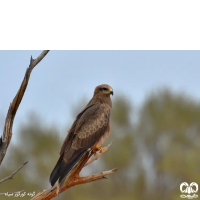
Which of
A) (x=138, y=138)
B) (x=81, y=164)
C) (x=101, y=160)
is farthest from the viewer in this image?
(x=138, y=138)

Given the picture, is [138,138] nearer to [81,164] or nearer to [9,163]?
[9,163]

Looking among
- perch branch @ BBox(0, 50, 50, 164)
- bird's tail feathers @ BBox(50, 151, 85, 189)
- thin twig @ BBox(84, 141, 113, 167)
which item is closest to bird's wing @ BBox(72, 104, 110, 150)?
thin twig @ BBox(84, 141, 113, 167)

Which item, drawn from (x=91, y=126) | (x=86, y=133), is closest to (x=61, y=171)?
(x=86, y=133)

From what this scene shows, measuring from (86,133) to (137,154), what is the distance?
1723cm

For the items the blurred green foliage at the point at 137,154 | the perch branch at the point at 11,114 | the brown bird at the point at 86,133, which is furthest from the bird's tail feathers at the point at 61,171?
the blurred green foliage at the point at 137,154

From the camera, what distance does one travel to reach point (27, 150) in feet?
75.5

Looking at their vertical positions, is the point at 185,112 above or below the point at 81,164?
above

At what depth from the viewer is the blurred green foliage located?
22953mm

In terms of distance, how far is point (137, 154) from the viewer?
2562 cm

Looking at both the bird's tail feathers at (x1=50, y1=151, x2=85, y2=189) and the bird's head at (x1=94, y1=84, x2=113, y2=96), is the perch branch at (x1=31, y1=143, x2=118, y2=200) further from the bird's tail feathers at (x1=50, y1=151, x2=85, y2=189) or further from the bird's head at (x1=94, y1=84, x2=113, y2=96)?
the bird's head at (x1=94, y1=84, x2=113, y2=96)

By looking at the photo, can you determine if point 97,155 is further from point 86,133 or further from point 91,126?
point 91,126

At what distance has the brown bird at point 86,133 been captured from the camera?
7.95 metres

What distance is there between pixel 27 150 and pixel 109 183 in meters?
4.84
